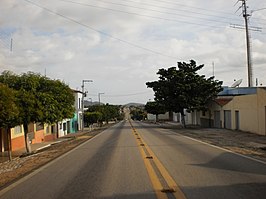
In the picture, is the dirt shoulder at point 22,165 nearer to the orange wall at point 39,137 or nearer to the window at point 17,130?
the window at point 17,130

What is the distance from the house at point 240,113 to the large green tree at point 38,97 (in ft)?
55.2

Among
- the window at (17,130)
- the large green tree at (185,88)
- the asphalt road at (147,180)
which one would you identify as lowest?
the asphalt road at (147,180)

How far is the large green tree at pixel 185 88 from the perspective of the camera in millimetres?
51406

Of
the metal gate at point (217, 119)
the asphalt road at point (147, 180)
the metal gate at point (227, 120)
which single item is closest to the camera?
the asphalt road at point (147, 180)

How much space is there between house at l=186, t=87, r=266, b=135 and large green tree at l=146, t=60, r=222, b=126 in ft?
6.14

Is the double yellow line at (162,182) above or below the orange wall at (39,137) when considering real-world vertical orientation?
above

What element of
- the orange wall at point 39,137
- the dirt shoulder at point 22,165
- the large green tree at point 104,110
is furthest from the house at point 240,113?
the large green tree at point 104,110

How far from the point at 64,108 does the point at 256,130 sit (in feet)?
58.0

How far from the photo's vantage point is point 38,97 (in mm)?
27141

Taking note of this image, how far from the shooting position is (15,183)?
34.8ft

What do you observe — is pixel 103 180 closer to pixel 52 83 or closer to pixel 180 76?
pixel 52 83

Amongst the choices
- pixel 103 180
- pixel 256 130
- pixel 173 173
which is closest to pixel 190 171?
pixel 173 173

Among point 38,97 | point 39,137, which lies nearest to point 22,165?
point 38,97

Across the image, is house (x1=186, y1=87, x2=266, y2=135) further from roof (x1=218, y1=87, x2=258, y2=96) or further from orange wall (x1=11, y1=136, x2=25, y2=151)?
orange wall (x1=11, y1=136, x2=25, y2=151)
